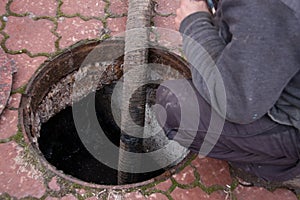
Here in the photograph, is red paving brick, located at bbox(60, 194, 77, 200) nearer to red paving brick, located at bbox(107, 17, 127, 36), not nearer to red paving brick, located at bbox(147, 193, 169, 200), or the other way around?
red paving brick, located at bbox(147, 193, 169, 200)

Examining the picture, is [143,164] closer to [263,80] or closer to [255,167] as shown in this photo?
[255,167]

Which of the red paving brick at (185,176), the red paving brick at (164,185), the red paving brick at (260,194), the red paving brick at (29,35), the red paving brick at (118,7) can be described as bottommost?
the red paving brick at (260,194)

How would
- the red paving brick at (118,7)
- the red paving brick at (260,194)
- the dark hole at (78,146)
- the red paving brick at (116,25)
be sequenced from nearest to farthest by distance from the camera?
the red paving brick at (260,194) < the red paving brick at (116,25) < the red paving brick at (118,7) < the dark hole at (78,146)

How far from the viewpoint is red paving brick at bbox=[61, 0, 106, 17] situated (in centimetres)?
280

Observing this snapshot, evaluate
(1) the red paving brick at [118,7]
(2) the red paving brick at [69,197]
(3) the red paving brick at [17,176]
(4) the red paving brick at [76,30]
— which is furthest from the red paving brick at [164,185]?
(1) the red paving brick at [118,7]

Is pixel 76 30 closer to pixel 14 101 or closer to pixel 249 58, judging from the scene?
pixel 14 101

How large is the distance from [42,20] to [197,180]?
157 cm

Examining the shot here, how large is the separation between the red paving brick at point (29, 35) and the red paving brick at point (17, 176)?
76 centimetres

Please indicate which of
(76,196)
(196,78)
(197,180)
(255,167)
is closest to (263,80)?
(196,78)

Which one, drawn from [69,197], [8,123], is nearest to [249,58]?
[69,197]

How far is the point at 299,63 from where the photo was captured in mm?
1273

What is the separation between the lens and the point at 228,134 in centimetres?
170

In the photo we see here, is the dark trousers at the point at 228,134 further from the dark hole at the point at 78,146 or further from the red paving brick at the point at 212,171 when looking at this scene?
the dark hole at the point at 78,146

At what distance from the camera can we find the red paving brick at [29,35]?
101 inches
